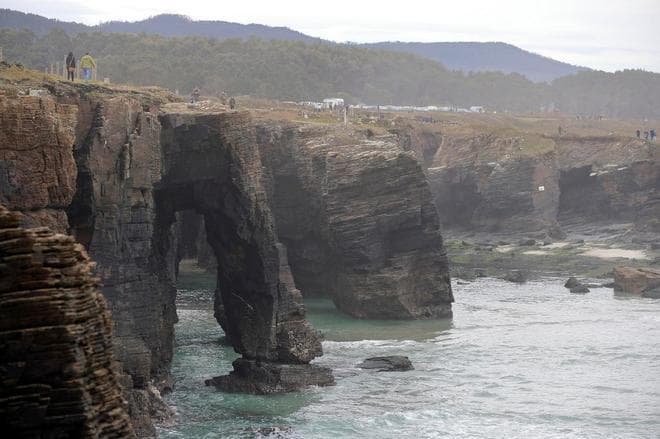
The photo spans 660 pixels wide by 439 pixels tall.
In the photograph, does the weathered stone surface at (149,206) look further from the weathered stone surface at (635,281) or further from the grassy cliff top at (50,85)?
the weathered stone surface at (635,281)

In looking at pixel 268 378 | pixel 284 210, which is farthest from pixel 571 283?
pixel 268 378

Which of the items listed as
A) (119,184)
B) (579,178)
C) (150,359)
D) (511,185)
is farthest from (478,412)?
(579,178)

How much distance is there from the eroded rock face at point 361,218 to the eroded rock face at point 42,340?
182 ft

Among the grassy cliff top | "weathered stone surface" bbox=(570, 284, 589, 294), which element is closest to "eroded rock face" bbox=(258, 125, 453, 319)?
"weathered stone surface" bbox=(570, 284, 589, 294)

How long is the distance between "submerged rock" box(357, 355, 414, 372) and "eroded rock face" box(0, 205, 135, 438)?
39033mm

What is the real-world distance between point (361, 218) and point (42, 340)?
5639 cm

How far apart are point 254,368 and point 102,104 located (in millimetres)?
14121

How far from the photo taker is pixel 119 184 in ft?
144

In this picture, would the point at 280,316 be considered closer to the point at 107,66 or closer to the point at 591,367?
the point at 591,367

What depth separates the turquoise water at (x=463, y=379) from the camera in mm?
46969

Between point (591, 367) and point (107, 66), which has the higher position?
point (107, 66)

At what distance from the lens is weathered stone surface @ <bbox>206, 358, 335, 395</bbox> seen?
51812mm

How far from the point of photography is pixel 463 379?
56094mm

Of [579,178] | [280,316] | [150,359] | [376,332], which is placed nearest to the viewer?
[150,359]
